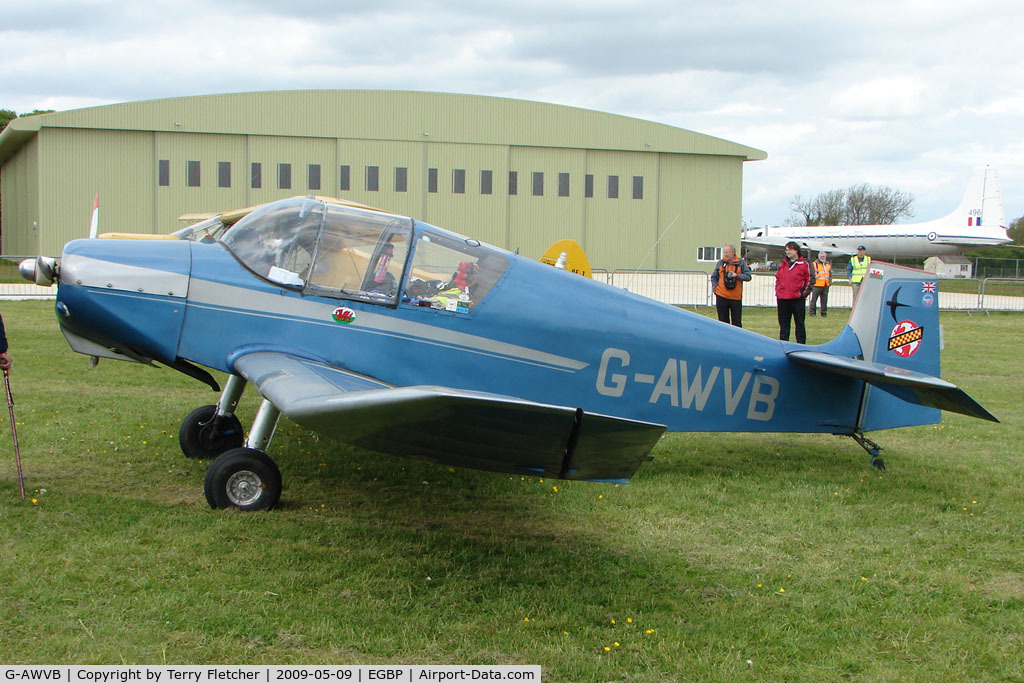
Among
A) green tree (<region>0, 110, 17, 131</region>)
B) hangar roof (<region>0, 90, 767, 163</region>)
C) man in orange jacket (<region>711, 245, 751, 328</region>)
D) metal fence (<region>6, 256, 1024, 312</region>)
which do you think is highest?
green tree (<region>0, 110, 17, 131</region>)

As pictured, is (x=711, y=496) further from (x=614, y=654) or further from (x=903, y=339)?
(x=614, y=654)

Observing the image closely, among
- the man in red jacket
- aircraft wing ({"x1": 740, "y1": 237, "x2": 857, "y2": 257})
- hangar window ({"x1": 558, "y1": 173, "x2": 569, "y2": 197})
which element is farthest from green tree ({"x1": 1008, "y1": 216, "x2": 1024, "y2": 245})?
the man in red jacket

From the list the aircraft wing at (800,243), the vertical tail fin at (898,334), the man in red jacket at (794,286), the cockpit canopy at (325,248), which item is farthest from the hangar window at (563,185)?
the cockpit canopy at (325,248)

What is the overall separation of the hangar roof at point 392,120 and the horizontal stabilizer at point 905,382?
3567 cm

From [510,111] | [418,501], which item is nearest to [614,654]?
[418,501]

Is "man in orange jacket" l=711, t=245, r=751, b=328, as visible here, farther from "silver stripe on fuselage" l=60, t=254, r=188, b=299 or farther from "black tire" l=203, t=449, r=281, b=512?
"silver stripe on fuselage" l=60, t=254, r=188, b=299

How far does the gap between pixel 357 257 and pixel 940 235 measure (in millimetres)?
56283

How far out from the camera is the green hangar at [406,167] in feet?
126

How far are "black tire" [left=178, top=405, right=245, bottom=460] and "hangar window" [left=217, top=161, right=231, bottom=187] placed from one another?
34991mm

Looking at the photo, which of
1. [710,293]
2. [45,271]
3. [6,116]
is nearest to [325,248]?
[45,271]

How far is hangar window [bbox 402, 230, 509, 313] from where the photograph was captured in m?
5.73

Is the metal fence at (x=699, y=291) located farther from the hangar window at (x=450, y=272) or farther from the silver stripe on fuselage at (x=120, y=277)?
the silver stripe on fuselage at (x=120, y=277)

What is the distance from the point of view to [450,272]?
586cm

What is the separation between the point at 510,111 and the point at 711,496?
3667cm
